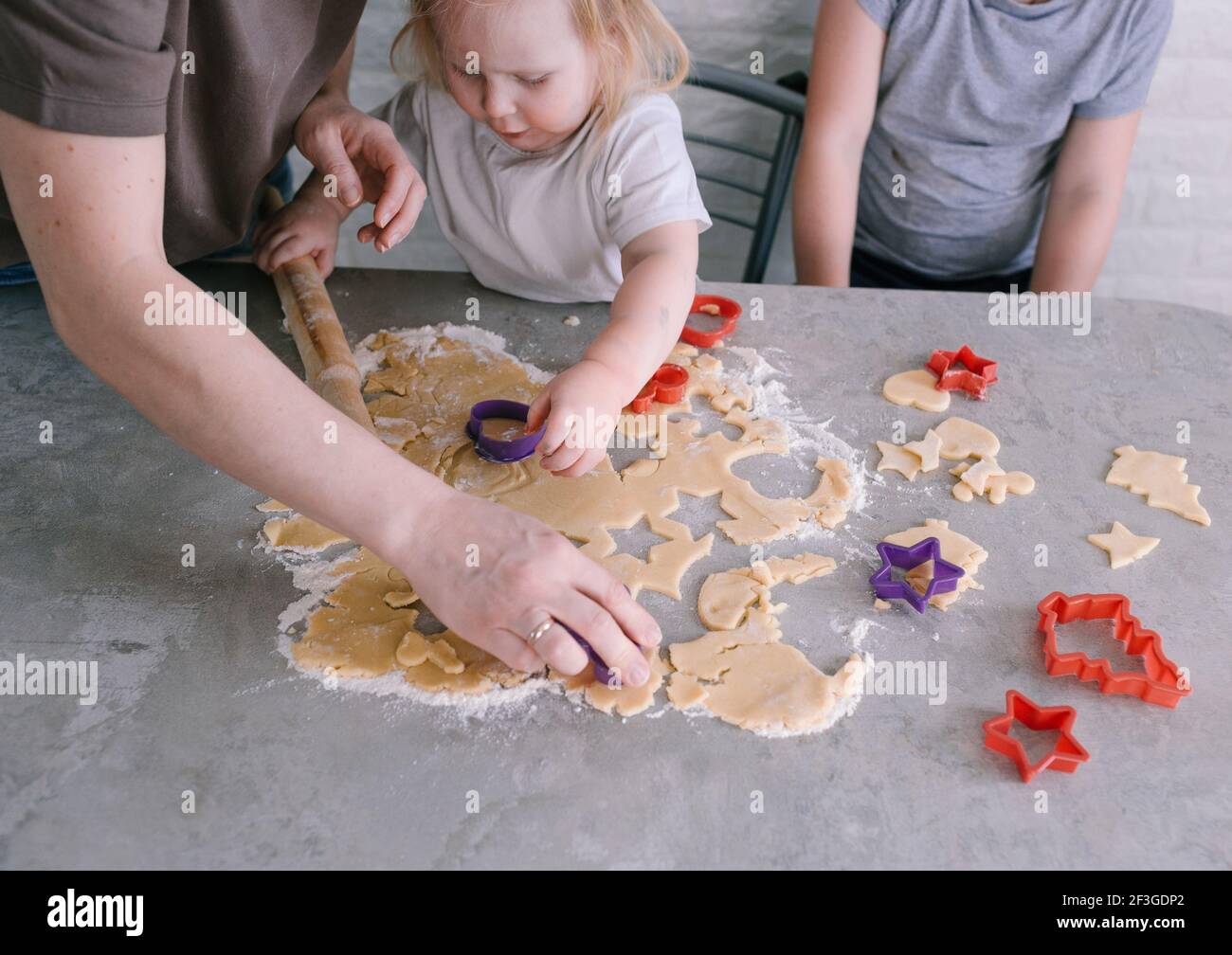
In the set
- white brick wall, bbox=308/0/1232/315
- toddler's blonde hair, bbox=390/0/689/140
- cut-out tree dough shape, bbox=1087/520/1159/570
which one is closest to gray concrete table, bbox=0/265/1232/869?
cut-out tree dough shape, bbox=1087/520/1159/570

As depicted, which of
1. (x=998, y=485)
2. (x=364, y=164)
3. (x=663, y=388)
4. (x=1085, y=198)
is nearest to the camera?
(x=998, y=485)

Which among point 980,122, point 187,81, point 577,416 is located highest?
point 187,81

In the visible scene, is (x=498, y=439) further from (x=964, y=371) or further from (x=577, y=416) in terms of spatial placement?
(x=964, y=371)

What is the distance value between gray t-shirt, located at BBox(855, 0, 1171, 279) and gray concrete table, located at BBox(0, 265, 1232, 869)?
2.11ft

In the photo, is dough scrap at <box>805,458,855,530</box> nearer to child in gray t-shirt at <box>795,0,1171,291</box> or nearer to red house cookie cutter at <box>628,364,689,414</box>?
red house cookie cutter at <box>628,364,689,414</box>

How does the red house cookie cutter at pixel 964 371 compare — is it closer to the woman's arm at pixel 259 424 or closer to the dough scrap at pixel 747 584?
the dough scrap at pixel 747 584

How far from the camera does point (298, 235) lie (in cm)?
122

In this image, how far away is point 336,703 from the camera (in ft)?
2.52

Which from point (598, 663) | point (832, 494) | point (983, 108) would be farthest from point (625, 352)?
point (983, 108)

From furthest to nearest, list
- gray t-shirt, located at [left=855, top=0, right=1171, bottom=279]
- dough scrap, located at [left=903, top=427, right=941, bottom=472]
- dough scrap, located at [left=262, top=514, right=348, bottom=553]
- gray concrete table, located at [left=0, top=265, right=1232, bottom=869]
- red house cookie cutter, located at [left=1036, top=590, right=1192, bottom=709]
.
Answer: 1. gray t-shirt, located at [left=855, top=0, right=1171, bottom=279]
2. dough scrap, located at [left=903, top=427, right=941, bottom=472]
3. dough scrap, located at [left=262, top=514, right=348, bottom=553]
4. red house cookie cutter, located at [left=1036, top=590, right=1192, bottom=709]
5. gray concrete table, located at [left=0, top=265, right=1232, bottom=869]

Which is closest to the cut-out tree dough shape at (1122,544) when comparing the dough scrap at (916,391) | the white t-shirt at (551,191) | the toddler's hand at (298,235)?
the dough scrap at (916,391)

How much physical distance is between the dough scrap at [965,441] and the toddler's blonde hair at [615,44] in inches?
19.3

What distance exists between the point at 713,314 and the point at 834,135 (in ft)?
1.55

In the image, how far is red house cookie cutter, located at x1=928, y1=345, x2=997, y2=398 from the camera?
1104 mm
